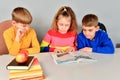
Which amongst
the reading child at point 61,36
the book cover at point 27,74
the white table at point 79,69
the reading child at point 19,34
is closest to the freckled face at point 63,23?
the reading child at point 61,36

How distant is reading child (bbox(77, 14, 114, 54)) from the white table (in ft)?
0.56

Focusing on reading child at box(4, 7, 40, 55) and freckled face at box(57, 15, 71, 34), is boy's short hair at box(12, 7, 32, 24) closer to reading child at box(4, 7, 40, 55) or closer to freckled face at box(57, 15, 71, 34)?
reading child at box(4, 7, 40, 55)

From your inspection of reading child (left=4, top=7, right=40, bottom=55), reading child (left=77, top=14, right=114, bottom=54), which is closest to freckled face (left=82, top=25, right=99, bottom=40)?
reading child (left=77, top=14, right=114, bottom=54)

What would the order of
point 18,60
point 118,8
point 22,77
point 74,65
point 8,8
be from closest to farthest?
point 22,77 → point 18,60 → point 74,65 → point 8,8 → point 118,8

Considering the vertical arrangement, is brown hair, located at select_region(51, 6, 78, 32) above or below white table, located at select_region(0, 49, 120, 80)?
above

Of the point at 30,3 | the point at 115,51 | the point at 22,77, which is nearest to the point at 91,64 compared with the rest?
the point at 115,51

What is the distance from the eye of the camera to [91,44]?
1798mm

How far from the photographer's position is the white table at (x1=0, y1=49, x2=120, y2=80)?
116 cm

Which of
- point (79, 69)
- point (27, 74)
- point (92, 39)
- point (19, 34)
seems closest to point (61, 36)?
point (92, 39)

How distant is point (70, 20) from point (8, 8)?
0.71 meters

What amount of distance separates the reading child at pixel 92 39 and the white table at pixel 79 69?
0.56ft

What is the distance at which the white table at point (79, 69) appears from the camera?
1.16 meters

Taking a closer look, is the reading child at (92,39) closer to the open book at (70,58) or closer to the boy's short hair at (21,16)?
the open book at (70,58)

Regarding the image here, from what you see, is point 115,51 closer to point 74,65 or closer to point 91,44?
point 91,44
